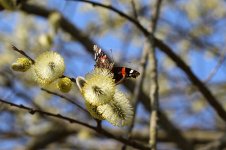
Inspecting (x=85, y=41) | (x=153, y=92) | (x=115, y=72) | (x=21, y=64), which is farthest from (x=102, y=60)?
(x=85, y=41)

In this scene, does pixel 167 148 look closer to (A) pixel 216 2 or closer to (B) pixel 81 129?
(B) pixel 81 129

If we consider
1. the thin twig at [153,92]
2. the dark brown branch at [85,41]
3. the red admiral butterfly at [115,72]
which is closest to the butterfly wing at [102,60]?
the red admiral butterfly at [115,72]

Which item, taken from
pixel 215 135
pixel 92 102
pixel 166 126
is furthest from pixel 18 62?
pixel 215 135

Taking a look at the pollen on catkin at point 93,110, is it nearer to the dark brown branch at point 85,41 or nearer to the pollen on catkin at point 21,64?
the pollen on catkin at point 21,64

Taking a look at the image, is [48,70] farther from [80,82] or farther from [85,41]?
[85,41]

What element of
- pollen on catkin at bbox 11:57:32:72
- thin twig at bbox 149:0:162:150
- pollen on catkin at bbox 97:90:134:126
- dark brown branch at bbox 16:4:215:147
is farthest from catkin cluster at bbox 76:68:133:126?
dark brown branch at bbox 16:4:215:147

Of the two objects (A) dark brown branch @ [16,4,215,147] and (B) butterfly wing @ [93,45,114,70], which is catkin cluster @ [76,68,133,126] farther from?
(A) dark brown branch @ [16,4,215,147]
